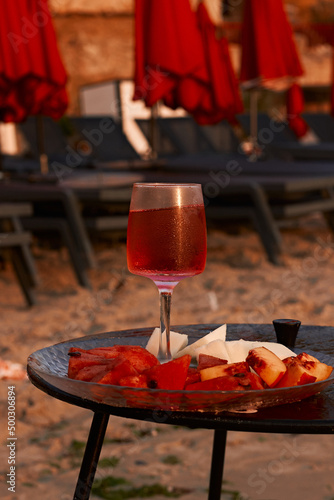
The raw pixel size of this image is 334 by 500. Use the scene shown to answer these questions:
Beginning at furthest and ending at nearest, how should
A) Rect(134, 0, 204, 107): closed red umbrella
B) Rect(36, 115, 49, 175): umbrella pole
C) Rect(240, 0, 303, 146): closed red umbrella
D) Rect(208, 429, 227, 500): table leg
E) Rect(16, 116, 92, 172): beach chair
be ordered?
Rect(16, 116, 92, 172): beach chair
Rect(240, 0, 303, 146): closed red umbrella
Rect(36, 115, 49, 175): umbrella pole
Rect(134, 0, 204, 107): closed red umbrella
Rect(208, 429, 227, 500): table leg

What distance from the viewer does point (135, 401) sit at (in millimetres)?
958

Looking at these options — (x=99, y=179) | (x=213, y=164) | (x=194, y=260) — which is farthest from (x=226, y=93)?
(x=194, y=260)

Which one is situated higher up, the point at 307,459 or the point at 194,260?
the point at 194,260

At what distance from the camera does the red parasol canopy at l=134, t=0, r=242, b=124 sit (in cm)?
597

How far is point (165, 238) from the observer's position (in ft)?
3.79

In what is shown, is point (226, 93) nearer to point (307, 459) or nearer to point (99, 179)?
point (99, 179)

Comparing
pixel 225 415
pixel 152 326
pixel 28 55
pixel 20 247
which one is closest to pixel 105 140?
pixel 28 55

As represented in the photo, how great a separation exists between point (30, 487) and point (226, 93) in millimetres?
5207

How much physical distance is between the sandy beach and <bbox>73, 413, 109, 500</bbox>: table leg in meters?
0.97

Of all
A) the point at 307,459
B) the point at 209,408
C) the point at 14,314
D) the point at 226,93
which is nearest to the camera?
the point at 209,408

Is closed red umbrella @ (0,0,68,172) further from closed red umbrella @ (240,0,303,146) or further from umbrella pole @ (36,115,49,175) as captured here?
closed red umbrella @ (240,0,303,146)

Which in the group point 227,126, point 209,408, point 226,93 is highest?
point 209,408

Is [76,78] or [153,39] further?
[76,78]

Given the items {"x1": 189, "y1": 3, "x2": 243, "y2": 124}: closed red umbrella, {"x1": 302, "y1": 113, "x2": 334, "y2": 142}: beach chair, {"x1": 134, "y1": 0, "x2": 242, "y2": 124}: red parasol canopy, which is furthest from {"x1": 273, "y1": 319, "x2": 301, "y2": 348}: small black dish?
{"x1": 302, "y1": 113, "x2": 334, "y2": 142}: beach chair
